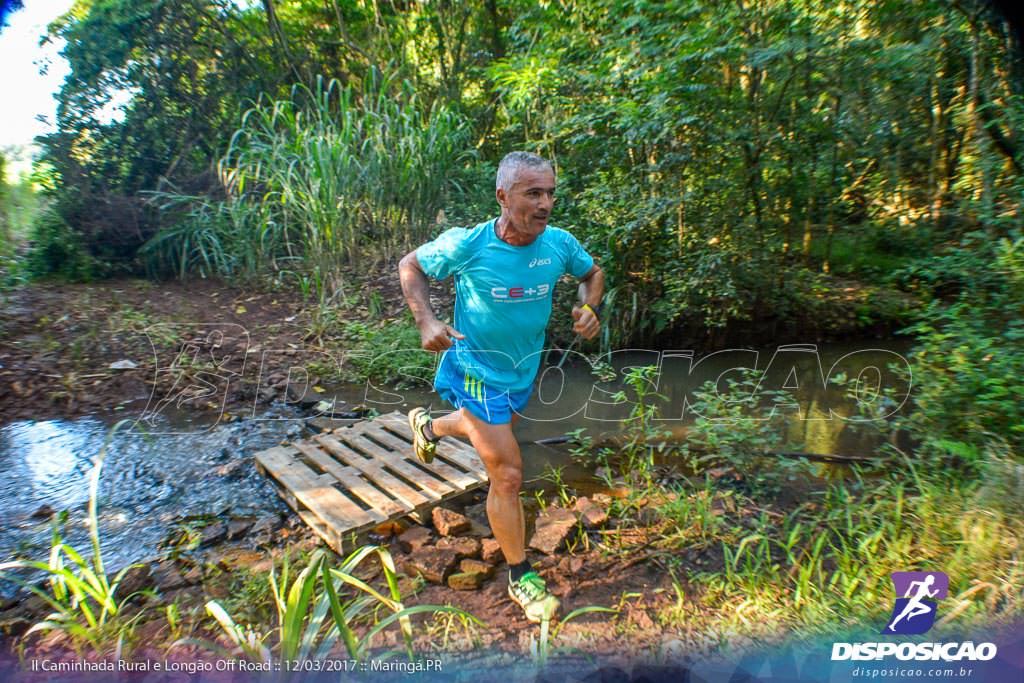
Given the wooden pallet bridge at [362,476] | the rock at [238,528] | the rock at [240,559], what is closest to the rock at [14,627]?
the rock at [240,559]

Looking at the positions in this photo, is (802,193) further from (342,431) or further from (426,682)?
(426,682)

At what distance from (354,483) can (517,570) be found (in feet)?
3.98

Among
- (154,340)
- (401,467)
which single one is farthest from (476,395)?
(154,340)

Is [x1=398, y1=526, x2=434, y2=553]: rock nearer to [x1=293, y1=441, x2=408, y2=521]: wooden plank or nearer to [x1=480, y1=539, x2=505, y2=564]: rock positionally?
[x1=293, y1=441, x2=408, y2=521]: wooden plank

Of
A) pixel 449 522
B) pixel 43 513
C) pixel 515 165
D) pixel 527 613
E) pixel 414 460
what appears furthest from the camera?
pixel 414 460

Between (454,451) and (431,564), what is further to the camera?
(454,451)

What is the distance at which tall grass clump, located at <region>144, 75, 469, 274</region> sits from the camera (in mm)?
5898

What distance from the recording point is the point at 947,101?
541 cm

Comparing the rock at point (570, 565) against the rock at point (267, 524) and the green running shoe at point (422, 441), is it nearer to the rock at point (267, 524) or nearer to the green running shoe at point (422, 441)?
the green running shoe at point (422, 441)

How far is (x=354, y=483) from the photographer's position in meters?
3.25

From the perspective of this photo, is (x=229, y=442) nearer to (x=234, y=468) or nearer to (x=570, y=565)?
(x=234, y=468)

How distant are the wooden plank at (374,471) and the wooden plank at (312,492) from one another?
0.69 feet

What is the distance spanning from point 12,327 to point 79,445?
2006 mm

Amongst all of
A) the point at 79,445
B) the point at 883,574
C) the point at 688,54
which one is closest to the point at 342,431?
the point at 79,445
